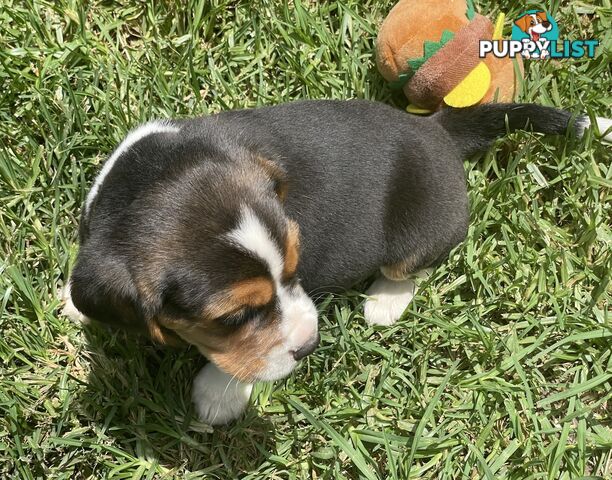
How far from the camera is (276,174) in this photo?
12.2 ft

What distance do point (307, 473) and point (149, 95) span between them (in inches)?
107

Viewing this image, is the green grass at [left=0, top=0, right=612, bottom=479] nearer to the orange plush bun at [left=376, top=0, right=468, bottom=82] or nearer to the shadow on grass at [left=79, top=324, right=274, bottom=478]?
the shadow on grass at [left=79, top=324, right=274, bottom=478]

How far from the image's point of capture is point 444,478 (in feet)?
14.9

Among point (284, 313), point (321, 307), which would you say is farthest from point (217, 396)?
point (284, 313)

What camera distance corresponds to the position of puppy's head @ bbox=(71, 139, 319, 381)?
3.27 metres

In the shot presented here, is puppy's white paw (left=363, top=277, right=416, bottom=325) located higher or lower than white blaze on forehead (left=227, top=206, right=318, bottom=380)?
lower

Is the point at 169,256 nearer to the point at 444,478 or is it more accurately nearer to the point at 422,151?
the point at 422,151

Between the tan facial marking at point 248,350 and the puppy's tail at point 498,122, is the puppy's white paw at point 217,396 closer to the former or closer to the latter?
the tan facial marking at point 248,350

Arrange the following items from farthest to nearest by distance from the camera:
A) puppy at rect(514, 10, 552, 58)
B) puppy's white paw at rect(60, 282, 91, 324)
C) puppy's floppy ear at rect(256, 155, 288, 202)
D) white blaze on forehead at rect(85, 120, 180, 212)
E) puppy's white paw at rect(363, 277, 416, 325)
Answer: puppy at rect(514, 10, 552, 58), puppy's white paw at rect(363, 277, 416, 325), puppy's white paw at rect(60, 282, 91, 324), white blaze on forehead at rect(85, 120, 180, 212), puppy's floppy ear at rect(256, 155, 288, 202)

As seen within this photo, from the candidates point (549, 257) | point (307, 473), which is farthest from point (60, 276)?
point (549, 257)

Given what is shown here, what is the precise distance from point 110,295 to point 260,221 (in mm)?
775

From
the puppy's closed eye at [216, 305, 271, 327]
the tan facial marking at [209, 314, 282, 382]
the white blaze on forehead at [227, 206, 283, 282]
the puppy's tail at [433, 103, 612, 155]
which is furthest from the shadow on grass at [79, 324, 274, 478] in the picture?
the puppy's tail at [433, 103, 612, 155]

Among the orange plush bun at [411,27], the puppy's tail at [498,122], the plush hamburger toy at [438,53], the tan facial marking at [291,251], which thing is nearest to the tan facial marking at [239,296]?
the tan facial marking at [291,251]

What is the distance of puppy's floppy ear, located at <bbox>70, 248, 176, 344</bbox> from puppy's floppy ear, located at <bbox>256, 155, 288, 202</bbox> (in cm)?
83
